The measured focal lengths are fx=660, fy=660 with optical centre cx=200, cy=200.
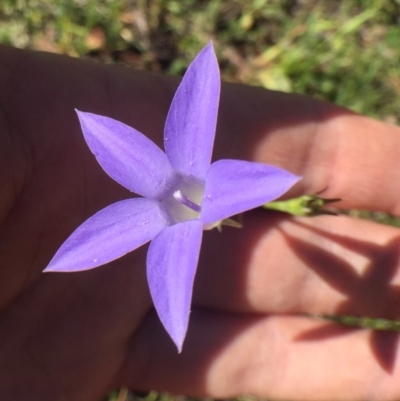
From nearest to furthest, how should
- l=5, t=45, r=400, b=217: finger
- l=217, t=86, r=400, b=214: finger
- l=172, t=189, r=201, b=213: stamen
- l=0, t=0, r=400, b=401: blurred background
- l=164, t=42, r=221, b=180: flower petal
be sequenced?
1. l=164, t=42, r=221, b=180: flower petal
2. l=172, t=189, r=201, b=213: stamen
3. l=5, t=45, r=400, b=217: finger
4. l=217, t=86, r=400, b=214: finger
5. l=0, t=0, r=400, b=401: blurred background

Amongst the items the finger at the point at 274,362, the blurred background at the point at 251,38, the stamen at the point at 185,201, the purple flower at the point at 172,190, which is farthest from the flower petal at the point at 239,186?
the blurred background at the point at 251,38

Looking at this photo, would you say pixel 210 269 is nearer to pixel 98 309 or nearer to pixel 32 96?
pixel 98 309

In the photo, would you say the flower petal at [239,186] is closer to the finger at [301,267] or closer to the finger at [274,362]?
the finger at [301,267]

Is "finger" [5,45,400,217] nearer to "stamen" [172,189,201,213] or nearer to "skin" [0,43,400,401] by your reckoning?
"skin" [0,43,400,401]

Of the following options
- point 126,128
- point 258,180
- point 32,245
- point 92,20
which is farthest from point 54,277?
point 92,20

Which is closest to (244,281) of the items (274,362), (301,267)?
(301,267)

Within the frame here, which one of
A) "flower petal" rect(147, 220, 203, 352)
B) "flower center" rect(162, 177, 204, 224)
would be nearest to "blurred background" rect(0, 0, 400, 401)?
"flower center" rect(162, 177, 204, 224)
